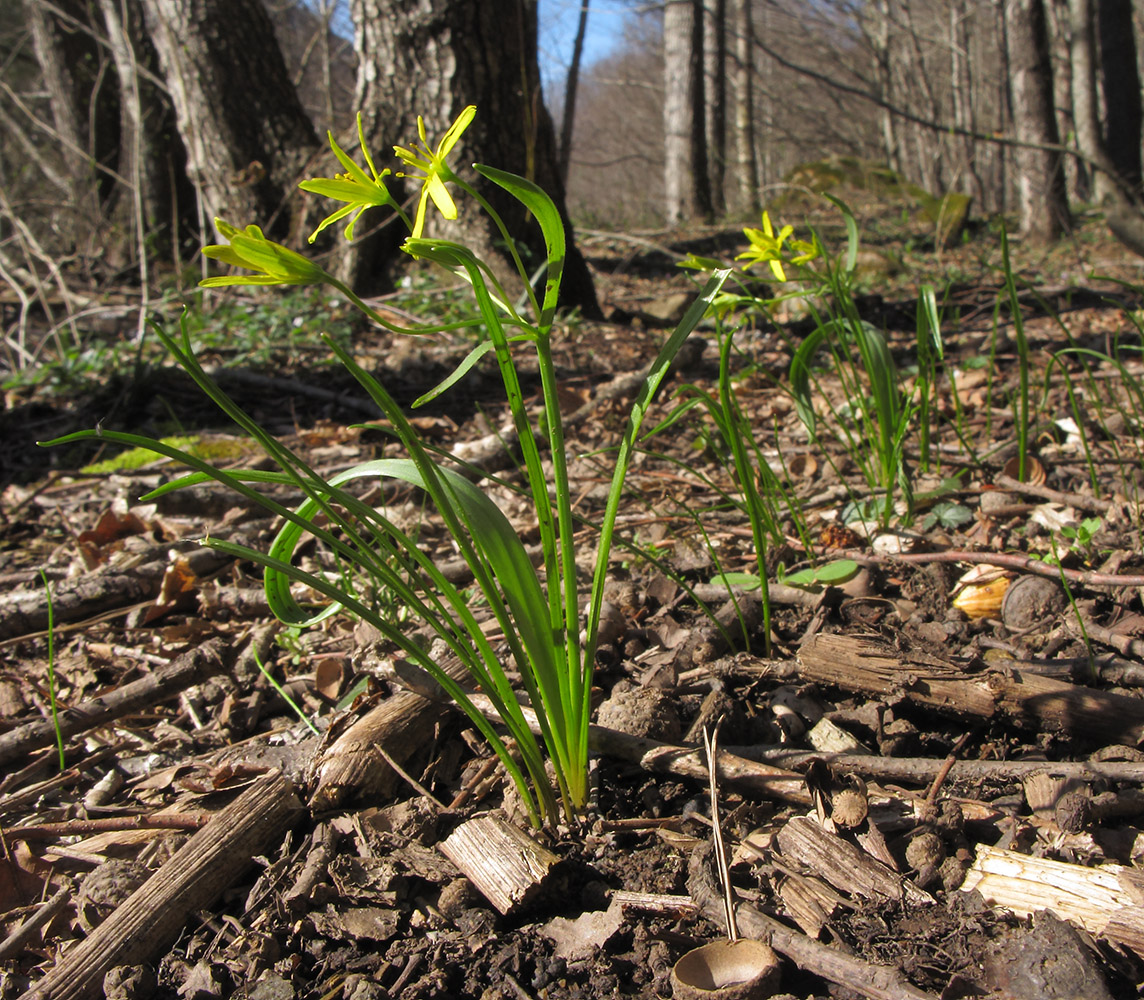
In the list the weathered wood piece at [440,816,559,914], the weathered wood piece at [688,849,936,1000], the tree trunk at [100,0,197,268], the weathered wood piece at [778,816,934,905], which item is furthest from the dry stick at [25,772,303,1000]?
the tree trunk at [100,0,197,268]

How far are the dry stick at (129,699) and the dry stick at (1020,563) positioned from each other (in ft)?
4.37

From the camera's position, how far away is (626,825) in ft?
3.39

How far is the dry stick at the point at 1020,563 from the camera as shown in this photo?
4.29 feet

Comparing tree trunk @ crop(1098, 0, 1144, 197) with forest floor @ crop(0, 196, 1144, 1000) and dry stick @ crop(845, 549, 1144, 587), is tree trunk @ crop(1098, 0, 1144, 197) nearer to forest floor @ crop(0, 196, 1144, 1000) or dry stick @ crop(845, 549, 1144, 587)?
forest floor @ crop(0, 196, 1144, 1000)

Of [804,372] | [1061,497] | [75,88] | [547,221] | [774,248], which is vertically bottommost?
[1061,497]

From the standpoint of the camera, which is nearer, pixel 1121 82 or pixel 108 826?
pixel 108 826

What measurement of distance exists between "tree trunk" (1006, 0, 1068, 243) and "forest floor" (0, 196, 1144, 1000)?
6044 mm

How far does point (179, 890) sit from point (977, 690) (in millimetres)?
1125

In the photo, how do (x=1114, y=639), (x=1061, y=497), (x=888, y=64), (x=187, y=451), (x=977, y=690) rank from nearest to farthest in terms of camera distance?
(x=977, y=690), (x=1114, y=639), (x=1061, y=497), (x=187, y=451), (x=888, y=64)

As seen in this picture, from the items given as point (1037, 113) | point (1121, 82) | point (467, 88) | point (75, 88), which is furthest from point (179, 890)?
point (1121, 82)

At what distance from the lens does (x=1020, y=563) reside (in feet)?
4.58

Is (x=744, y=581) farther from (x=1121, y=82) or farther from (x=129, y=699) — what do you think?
(x=1121, y=82)

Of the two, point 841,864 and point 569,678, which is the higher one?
point 569,678

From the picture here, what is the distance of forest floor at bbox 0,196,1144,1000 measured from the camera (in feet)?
2.86
